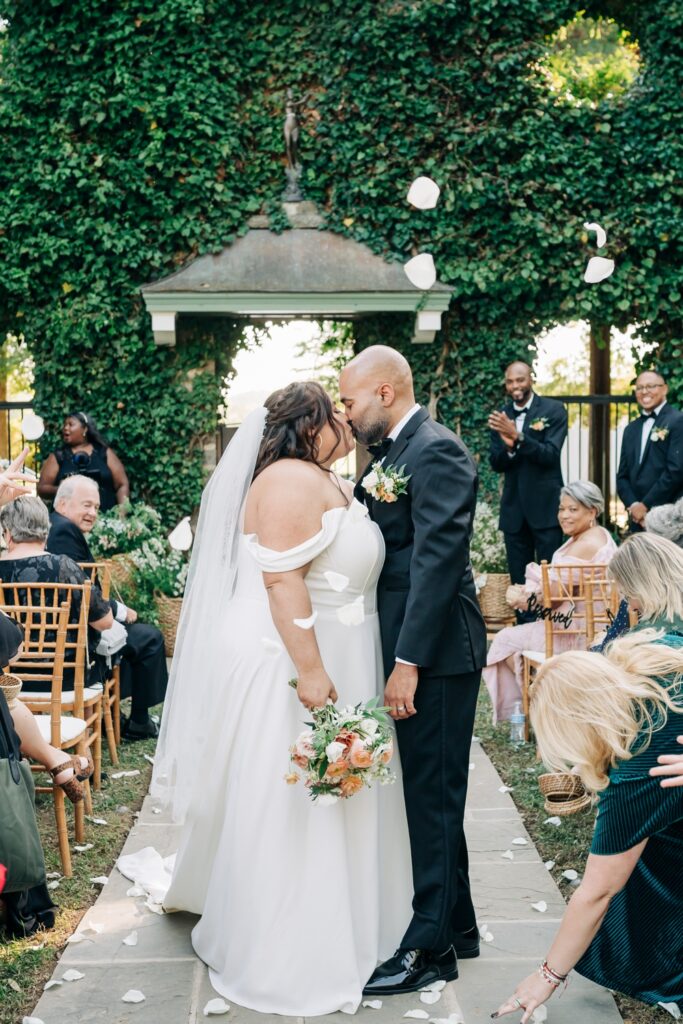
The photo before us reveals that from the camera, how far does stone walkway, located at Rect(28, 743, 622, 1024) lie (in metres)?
3.21

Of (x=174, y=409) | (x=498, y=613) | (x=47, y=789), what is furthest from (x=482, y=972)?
(x=174, y=409)

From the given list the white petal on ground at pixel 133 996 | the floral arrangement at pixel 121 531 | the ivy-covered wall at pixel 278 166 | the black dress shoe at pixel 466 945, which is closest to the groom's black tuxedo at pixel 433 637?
the black dress shoe at pixel 466 945

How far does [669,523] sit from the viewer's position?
4.53 m

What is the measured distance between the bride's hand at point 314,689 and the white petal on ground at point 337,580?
27 centimetres

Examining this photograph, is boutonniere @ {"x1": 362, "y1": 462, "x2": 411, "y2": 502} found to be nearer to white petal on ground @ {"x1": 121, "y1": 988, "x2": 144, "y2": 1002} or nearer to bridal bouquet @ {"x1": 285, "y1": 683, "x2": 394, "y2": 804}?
bridal bouquet @ {"x1": 285, "y1": 683, "x2": 394, "y2": 804}

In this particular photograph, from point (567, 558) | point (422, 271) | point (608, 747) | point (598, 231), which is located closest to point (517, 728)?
point (567, 558)

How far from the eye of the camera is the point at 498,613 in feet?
30.6

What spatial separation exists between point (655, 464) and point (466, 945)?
5.74m

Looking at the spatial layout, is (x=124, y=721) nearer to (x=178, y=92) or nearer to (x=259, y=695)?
(x=259, y=695)

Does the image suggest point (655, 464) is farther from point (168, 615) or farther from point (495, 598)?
point (168, 615)

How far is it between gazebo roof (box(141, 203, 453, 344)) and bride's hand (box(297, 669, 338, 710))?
7.00 metres

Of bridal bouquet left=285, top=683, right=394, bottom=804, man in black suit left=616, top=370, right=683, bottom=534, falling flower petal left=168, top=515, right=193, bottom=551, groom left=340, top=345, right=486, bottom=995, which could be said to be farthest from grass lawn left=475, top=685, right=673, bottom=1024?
falling flower petal left=168, top=515, right=193, bottom=551

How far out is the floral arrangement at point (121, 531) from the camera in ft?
28.7

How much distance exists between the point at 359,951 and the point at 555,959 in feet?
2.42
